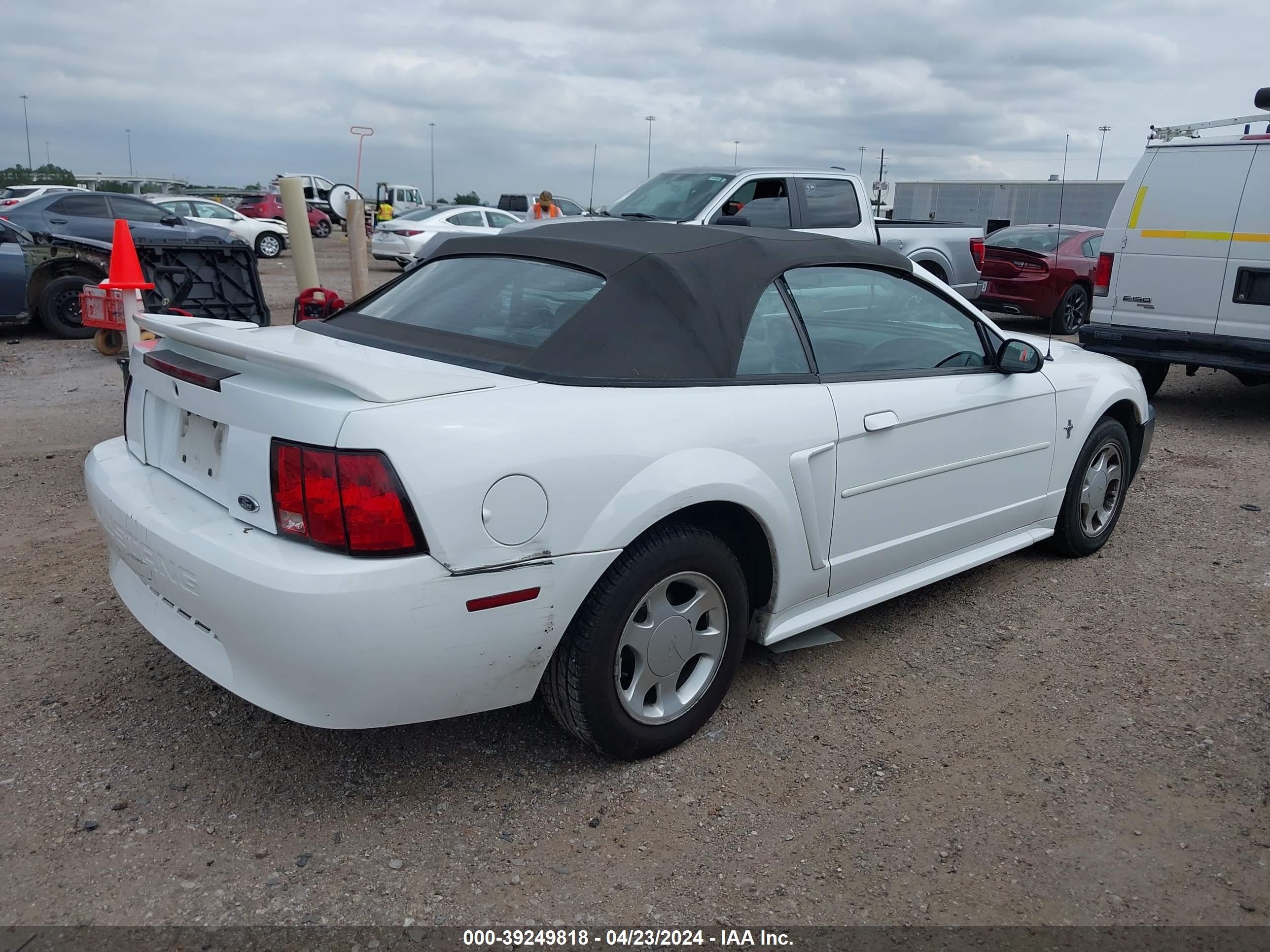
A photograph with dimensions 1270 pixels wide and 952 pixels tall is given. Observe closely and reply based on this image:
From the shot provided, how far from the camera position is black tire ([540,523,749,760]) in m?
2.74

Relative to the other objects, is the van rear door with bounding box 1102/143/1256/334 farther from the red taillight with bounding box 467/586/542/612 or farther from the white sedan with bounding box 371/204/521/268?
the white sedan with bounding box 371/204/521/268

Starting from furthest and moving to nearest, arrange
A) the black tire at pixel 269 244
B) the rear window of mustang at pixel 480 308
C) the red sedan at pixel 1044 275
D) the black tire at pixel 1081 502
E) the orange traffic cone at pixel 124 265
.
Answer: the black tire at pixel 269 244 < the red sedan at pixel 1044 275 < the orange traffic cone at pixel 124 265 < the black tire at pixel 1081 502 < the rear window of mustang at pixel 480 308

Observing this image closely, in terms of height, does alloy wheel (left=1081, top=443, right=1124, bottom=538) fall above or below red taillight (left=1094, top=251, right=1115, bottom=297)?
below

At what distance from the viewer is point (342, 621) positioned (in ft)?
7.82

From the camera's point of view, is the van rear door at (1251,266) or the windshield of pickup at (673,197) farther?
the windshield of pickup at (673,197)

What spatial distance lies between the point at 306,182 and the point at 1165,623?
127 feet

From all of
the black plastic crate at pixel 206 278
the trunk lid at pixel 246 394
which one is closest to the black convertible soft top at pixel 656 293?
the trunk lid at pixel 246 394

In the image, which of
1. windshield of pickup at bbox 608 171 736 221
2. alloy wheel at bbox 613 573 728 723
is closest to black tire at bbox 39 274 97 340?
windshield of pickup at bbox 608 171 736 221

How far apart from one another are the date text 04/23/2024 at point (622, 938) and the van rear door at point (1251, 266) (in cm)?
674

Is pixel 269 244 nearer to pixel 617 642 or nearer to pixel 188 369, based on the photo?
pixel 188 369

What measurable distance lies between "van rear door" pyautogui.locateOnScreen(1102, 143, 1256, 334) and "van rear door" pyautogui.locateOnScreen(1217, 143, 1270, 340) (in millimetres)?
48

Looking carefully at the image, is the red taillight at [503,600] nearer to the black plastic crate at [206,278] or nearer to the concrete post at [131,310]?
the concrete post at [131,310]

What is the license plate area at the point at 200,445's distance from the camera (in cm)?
275

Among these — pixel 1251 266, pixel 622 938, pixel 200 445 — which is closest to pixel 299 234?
pixel 200 445
